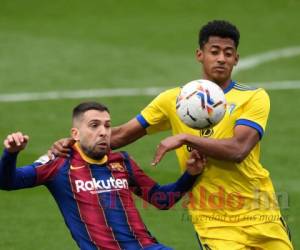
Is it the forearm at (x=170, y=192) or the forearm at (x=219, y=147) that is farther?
the forearm at (x=170, y=192)

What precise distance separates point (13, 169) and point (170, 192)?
160 cm

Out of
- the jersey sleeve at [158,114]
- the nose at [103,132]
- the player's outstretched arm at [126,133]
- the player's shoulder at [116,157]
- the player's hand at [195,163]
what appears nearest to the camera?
the nose at [103,132]

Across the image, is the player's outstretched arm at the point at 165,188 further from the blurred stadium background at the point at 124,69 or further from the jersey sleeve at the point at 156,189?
the blurred stadium background at the point at 124,69

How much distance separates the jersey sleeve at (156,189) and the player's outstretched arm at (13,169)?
1.05 meters

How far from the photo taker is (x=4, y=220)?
14188 mm

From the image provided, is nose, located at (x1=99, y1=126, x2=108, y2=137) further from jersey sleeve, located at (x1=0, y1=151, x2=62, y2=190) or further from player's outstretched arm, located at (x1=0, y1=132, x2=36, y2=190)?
player's outstretched arm, located at (x1=0, y1=132, x2=36, y2=190)

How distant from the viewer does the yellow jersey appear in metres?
10.1

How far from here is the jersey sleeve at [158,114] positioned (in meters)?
10.5

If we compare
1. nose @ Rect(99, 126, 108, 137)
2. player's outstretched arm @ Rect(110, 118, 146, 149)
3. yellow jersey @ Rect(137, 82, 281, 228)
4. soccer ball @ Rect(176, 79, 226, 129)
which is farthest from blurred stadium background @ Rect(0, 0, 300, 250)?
soccer ball @ Rect(176, 79, 226, 129)

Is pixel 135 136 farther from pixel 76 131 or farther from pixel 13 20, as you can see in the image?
pixel 13 20

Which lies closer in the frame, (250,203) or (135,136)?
(250,203)

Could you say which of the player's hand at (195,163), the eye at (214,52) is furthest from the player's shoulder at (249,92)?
the player's hand at (195,163)

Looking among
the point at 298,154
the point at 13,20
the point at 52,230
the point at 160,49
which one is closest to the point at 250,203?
the point at 52,230

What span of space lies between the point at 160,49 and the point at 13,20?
449 cm
